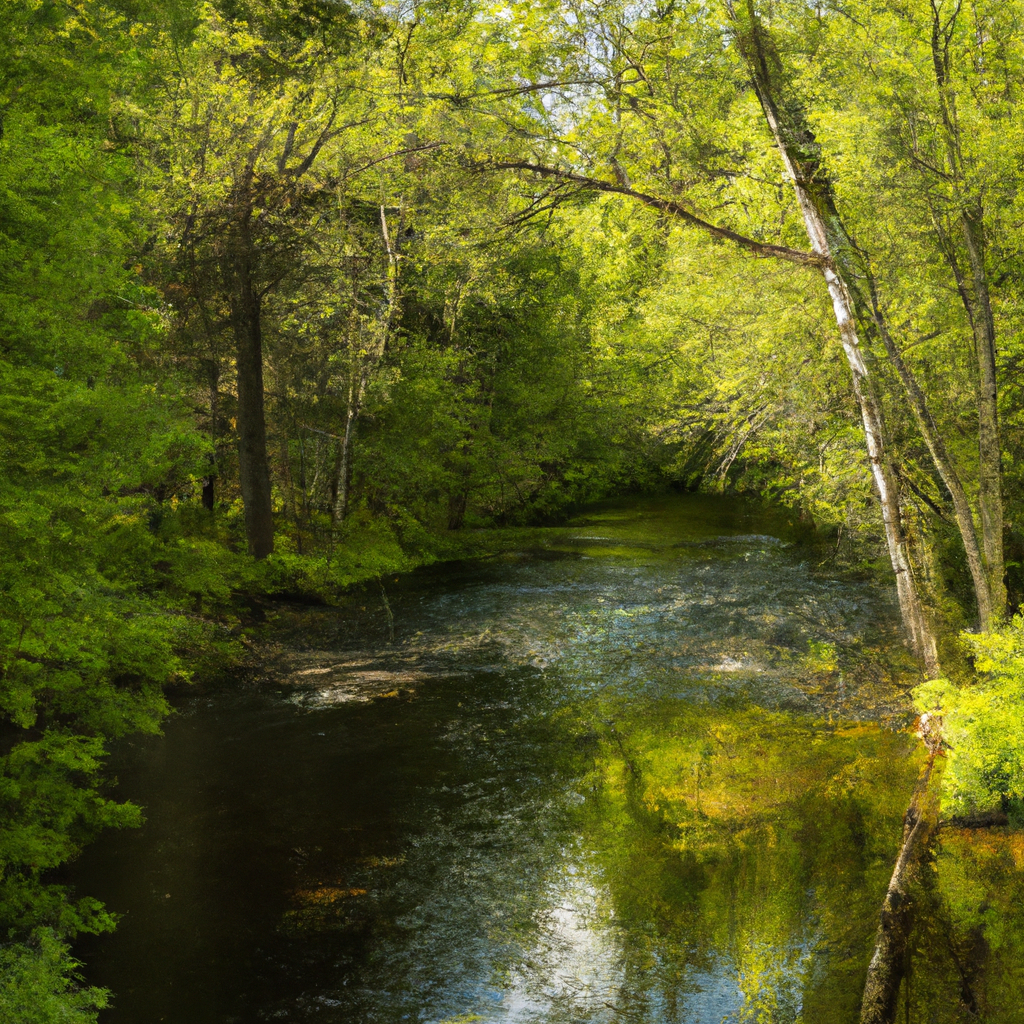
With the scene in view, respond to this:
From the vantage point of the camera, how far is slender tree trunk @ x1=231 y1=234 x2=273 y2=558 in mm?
15664

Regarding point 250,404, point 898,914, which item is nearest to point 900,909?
point 898,914

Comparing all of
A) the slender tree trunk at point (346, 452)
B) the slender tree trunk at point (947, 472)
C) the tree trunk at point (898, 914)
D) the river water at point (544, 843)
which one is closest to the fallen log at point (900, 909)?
the tree trunk at point (898, 914)

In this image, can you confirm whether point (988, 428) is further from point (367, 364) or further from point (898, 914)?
point (367, 364)

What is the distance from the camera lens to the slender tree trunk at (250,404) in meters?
15.7

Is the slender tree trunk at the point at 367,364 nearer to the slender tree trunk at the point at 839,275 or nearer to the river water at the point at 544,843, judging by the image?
the river water at the point at 544,843

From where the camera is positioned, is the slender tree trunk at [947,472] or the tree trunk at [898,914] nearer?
the tree trunk at [898,914]

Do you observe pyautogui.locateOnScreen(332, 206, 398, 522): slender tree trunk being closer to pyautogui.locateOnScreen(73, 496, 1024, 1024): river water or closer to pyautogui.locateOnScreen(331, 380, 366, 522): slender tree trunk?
pyautogui.locateOnScreen(331, 380, 366, 522): slender tree trunk

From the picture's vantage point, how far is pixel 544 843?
7.51m

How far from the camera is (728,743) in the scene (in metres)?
9.42

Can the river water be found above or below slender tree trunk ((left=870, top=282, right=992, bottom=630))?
below

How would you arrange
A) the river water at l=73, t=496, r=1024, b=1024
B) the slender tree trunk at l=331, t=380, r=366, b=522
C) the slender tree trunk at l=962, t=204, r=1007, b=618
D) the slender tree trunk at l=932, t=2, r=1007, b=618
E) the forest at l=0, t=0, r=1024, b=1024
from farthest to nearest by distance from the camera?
the slender tree trunk at l=331, t=380, r=366, b=522 → the slender tree trunk at l=962, t=204, r=1007, b=618 → the slender tree trunk at l=932, t=2, r=1007, b=618 → the forest at l=0, t=0, r=1024, b=1024 → the river water at l=73, t=496, r=1024, b=1024

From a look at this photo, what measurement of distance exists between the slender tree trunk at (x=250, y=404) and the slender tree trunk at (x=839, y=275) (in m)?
9.29

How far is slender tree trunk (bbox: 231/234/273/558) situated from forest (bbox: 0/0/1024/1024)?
7cm

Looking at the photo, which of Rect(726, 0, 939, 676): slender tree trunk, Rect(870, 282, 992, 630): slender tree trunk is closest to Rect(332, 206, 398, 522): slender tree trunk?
Rect(726, 0, 939, 676): slender tree trunk
